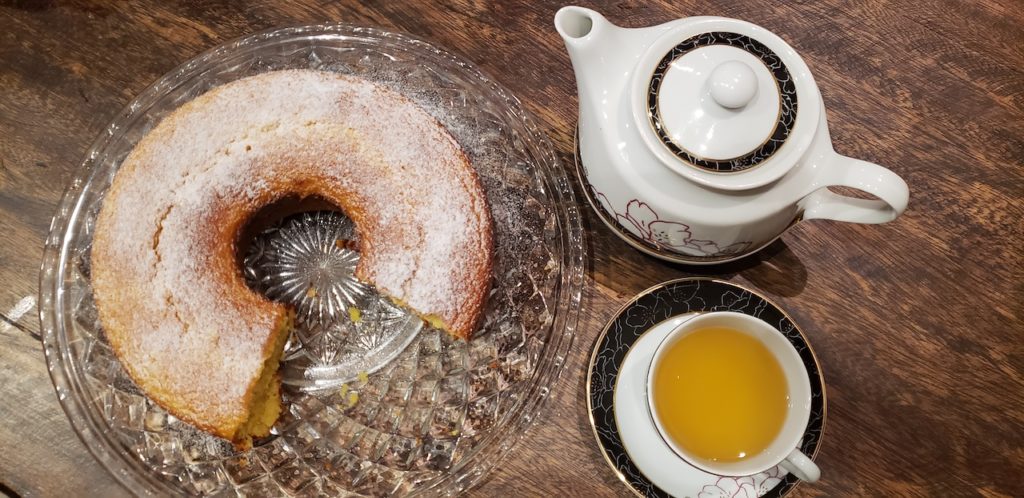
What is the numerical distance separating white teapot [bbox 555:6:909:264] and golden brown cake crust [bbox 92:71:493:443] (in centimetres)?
31

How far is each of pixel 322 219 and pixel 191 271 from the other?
0.25 metres

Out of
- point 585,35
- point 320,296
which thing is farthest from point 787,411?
point 320,296

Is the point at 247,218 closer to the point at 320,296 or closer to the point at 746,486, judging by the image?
the point at 320,296

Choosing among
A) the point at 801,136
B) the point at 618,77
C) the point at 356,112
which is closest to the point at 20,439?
the point at 356,112

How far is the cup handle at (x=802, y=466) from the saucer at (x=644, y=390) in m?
0.11

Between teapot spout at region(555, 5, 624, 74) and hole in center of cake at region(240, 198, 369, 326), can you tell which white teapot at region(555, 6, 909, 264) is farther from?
hole in center of cake at region(240, 198, 369, 326)

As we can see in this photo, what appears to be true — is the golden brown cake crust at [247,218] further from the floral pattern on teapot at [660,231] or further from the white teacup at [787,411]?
the white teacup at [787,411]

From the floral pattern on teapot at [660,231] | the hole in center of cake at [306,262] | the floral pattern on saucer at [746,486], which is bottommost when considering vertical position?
the floral pattern on saucer at [746,486]

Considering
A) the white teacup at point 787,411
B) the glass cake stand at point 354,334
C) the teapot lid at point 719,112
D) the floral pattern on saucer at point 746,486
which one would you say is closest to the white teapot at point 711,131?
the teapot lid at point 719,112

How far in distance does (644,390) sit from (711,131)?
454 millimetres

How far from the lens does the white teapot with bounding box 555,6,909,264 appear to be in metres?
0.99

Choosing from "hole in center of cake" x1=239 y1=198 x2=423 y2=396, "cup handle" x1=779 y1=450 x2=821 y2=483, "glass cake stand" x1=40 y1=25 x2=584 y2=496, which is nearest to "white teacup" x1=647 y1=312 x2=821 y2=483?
"cup handle" x1=779 y1=450 x2=821 y2=483

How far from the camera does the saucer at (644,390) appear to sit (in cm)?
120

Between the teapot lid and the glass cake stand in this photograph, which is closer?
the teapot lid
